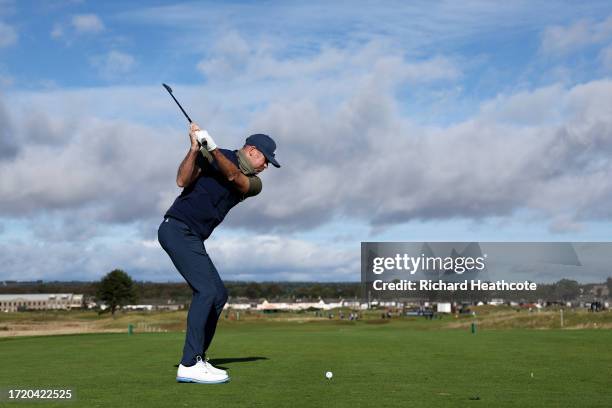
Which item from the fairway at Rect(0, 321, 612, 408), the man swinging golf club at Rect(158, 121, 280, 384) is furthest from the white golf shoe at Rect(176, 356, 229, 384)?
the fairway at Rect(0, 321, 612, 408)

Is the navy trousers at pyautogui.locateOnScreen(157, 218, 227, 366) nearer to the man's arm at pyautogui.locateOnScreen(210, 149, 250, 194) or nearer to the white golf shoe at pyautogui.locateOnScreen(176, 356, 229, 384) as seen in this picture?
the white golf shoe at pyautogui.locateOnScreen(176, 356, 229, 384)

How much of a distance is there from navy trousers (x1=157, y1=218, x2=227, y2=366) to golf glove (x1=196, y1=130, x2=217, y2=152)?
1114mm

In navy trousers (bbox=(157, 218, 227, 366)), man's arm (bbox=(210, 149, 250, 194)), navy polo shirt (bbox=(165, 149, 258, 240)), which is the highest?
man's arm (bbox=(210, 149, 250, 194))

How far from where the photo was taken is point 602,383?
996 centimetres

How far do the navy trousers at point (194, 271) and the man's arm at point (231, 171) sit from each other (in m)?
0.83

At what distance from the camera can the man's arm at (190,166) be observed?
945cm

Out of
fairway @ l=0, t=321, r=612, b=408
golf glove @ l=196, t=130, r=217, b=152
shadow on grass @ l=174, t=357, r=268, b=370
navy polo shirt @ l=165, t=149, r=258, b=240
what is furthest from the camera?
shadow on grass @ l=174, t=357, r=268, b=370

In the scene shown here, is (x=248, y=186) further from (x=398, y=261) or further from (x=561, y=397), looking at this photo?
(x=398, y=261)

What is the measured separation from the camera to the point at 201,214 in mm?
9898

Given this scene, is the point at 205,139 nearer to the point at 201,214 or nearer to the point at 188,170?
the point at 188,170

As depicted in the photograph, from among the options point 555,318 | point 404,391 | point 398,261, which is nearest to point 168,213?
point 404,391

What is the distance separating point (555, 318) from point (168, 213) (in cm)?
5850

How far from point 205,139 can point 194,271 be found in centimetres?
171

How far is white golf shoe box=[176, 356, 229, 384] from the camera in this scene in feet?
31.0
